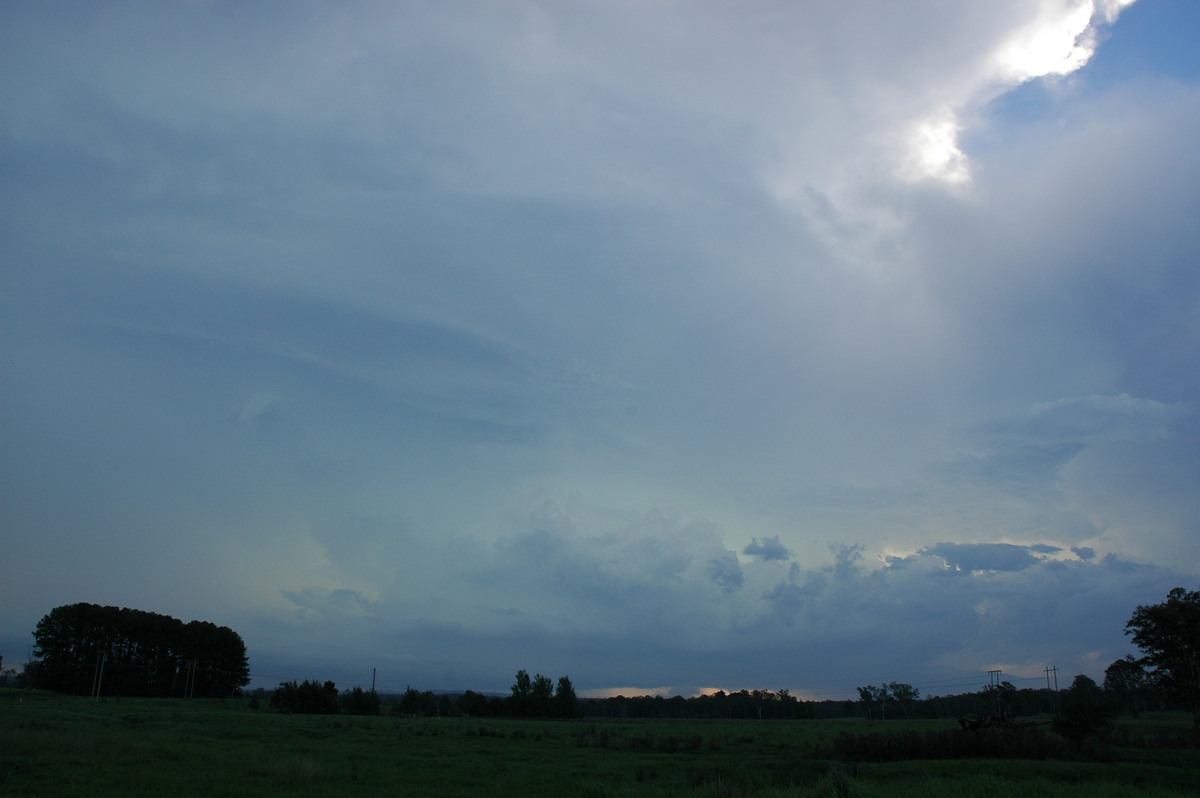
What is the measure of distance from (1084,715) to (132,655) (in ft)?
474

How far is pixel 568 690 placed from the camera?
467ft

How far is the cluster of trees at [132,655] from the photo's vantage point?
388 ft

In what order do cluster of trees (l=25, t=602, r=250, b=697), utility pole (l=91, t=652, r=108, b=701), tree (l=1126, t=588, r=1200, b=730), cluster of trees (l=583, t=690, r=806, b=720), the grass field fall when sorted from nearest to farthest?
the grass field, tree (l=1126, t=588, r=1200, b=730), utility pole (l=91, t=652, r=108, b=701), cluster of trees (l=25, t=602, r=250, b=697), cluster of trees (l=583, t=690, r=806, b=720)

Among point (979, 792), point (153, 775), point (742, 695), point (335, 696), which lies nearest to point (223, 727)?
point (153, 775)

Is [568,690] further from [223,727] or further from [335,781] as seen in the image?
[335,781]

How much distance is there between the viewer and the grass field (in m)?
20.2

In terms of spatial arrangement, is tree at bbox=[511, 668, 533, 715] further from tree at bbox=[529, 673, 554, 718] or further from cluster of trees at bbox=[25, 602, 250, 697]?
cluster of trees at bbox=[25, 602, 250, 697]

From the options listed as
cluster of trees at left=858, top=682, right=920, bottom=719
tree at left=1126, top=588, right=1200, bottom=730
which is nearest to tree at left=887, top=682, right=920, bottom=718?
cluster of trees at left=858, top=682, right=920, bottom=719

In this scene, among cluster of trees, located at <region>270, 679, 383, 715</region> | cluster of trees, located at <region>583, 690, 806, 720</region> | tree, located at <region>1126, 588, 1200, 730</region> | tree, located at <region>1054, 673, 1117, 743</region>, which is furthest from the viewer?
cluster of trees, located at <region>583, 690, 806, 720</region>

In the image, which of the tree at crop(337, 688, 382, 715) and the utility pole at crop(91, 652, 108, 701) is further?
the utility pole at crop(91, 652, 108, 701)

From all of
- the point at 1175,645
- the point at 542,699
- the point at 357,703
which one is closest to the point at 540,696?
the point at 542,699

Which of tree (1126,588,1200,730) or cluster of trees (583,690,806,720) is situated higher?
tree (1126,588,1200,730)

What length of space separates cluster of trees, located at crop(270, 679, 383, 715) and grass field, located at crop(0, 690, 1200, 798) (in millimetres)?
46702

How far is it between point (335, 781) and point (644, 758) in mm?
20962
